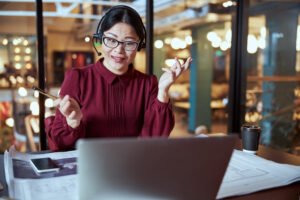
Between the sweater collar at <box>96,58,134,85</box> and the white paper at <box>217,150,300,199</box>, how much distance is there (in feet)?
1.75

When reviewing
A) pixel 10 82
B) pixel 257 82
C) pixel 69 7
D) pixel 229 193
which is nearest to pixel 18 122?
pixel 10 82

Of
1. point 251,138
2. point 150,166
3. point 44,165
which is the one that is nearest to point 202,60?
point 251,138

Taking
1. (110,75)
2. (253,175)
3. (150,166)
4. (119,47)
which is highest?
(119,47)

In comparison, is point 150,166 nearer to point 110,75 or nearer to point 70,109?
point 70,109

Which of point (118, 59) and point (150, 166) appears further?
point (118, 59)

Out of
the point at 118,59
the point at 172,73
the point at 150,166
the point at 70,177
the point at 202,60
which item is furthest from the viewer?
the point at 202,60

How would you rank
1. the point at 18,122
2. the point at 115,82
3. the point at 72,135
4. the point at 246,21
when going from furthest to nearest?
1. the point at 18,122
2. the point at 246,21
3. the point at 115,82
4. the point at 72,135

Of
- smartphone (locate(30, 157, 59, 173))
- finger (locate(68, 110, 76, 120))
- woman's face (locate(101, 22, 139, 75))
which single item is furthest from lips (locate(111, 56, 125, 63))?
smartphone (locate(30, 157, 59, 173))

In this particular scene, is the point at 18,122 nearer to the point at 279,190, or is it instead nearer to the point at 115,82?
the point at 115,82

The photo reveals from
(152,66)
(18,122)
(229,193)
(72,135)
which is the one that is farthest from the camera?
(18,122)

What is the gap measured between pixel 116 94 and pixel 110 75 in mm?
81

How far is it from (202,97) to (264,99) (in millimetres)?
2504

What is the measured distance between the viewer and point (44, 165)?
37.7 inches

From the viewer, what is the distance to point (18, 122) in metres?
5.25
